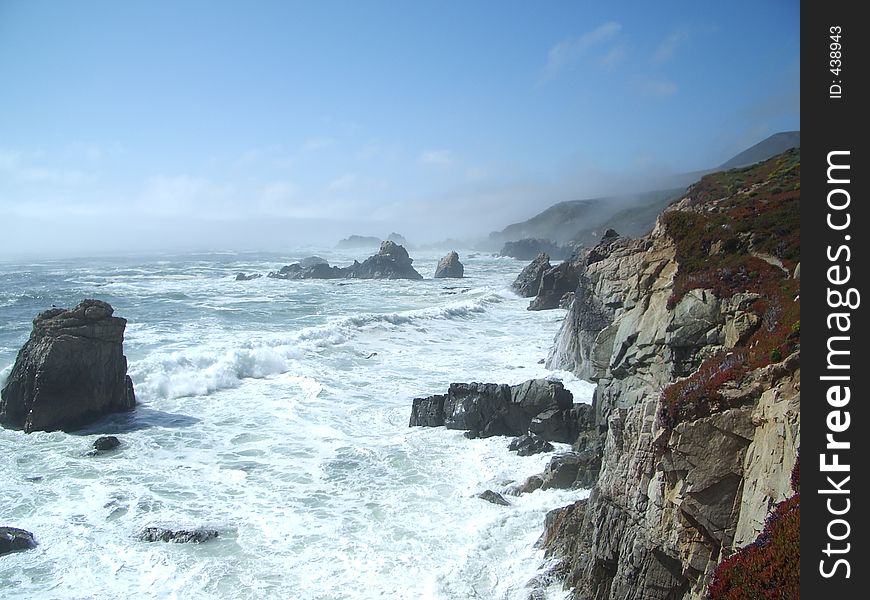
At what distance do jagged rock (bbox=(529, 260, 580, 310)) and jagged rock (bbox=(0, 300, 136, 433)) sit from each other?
37629mm

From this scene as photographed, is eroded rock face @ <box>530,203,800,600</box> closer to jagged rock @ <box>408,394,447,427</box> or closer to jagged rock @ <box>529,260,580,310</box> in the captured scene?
jagged rock @ <box>408,394,447,427</box>

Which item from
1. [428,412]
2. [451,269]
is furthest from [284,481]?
[451,269]

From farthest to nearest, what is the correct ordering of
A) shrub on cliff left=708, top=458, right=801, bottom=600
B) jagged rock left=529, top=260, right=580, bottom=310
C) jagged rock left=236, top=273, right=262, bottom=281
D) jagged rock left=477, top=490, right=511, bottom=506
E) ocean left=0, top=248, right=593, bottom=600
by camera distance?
jagged rock left=236, top=273, right=262, bottom=281 → jagged rock left=529, top=260, right=580, bottom=310 → jagged rock left=477, top=490, right=511, bottom=506 → ocean left=0, top=248, right=593, bottom=600 → shrub on cliff left=708, top=458, right=801, bottom=600

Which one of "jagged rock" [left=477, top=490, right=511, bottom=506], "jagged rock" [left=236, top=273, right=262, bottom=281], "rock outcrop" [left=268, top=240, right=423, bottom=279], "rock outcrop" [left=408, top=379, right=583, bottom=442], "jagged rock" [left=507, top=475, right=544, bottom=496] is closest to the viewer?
"jagged rock" [left=477, top=490, right=511, bottom=506]

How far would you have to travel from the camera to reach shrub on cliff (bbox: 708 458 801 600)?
7.27 metres

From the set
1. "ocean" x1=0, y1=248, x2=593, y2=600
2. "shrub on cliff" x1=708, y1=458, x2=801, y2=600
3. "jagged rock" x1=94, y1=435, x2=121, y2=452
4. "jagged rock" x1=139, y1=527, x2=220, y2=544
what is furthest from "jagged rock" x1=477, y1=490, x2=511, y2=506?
"jagged rock" x1=94, y1=435, x2=121, y2=452

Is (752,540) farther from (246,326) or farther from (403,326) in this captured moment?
(246,326)

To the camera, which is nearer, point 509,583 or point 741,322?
point 509,583

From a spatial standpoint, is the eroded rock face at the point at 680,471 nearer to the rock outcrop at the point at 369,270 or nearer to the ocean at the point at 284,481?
the ocean at the point at 284,481

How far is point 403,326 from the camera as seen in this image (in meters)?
48.5

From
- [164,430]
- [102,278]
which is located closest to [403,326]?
[164,430]

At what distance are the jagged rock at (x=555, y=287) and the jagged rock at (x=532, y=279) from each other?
749cm

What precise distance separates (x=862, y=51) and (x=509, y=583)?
11.7 meters

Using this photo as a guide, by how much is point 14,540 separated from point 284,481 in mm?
7305
